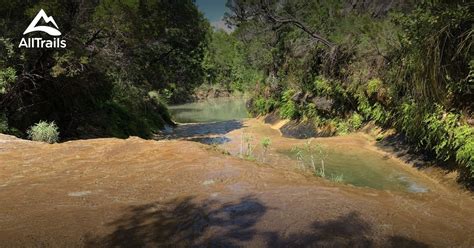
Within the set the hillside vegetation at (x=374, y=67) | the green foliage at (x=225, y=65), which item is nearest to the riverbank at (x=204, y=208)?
the hillside vegetation at (x=374, y=67)

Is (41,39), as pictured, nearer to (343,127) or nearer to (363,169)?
(363,169)

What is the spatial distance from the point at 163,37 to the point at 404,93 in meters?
12.6

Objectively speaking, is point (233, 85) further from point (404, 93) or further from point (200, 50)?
point (404, 93)

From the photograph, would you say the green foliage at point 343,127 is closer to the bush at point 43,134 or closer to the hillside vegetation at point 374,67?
the hillside vegetation at point 374,67

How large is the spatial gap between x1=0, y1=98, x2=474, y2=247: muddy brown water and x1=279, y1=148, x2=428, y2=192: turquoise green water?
90cm

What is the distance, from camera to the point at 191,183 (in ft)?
24.8

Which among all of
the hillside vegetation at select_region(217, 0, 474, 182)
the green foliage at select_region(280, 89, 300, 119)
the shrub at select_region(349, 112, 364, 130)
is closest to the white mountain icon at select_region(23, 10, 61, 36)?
the hillside vegetation at select_region(217, 0, 474, 182)

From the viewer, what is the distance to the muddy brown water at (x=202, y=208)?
17.3 feet

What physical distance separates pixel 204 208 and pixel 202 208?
1.1 inches

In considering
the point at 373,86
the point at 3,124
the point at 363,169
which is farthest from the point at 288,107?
the point at 3,124

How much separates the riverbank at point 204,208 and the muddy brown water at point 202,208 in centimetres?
2

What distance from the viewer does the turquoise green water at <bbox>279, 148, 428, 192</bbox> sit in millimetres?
10206

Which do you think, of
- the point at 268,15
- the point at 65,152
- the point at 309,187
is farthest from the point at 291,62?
the point at 309,187

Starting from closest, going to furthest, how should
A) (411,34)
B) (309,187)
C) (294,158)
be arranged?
1. (309,187)
2. (411,34)
3. (294,158)
